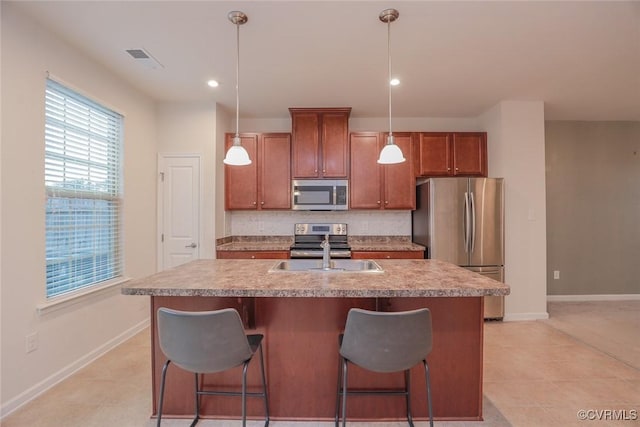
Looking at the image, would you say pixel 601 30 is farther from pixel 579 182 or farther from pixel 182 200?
pixel 182 200

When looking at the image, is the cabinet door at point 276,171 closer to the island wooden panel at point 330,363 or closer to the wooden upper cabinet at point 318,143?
the wooden upper cabinet at point 318,143

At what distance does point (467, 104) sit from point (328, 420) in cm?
372

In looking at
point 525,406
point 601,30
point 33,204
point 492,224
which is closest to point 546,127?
point 492,224

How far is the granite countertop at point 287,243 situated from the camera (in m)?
3.69

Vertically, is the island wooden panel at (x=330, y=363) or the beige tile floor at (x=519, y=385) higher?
the island wooden panel at (x=330, y=363)

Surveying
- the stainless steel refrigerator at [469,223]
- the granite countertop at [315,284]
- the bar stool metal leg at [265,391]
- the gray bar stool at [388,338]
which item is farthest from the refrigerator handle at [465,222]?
the bar stool metal leg at [265,391]

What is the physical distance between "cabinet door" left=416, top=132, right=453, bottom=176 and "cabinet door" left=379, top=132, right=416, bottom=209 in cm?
18

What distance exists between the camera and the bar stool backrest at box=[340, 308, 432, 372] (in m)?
1.42

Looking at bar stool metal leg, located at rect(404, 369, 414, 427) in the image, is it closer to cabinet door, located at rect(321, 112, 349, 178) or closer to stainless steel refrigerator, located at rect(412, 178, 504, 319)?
stainless steel refrigerator, located at rect(412, 178, 504, 319)

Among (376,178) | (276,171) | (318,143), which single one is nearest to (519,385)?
(376,178)

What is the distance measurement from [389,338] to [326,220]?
9.55 feet

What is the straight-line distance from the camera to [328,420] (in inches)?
73.6

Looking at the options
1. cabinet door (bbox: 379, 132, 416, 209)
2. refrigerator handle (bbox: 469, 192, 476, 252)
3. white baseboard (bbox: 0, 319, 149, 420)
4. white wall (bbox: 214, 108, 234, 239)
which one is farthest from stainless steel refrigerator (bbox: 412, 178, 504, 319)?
white baseboard (bbox: 0, 319, 149, 420)

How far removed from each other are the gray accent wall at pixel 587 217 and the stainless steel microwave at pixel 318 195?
3092 mm
